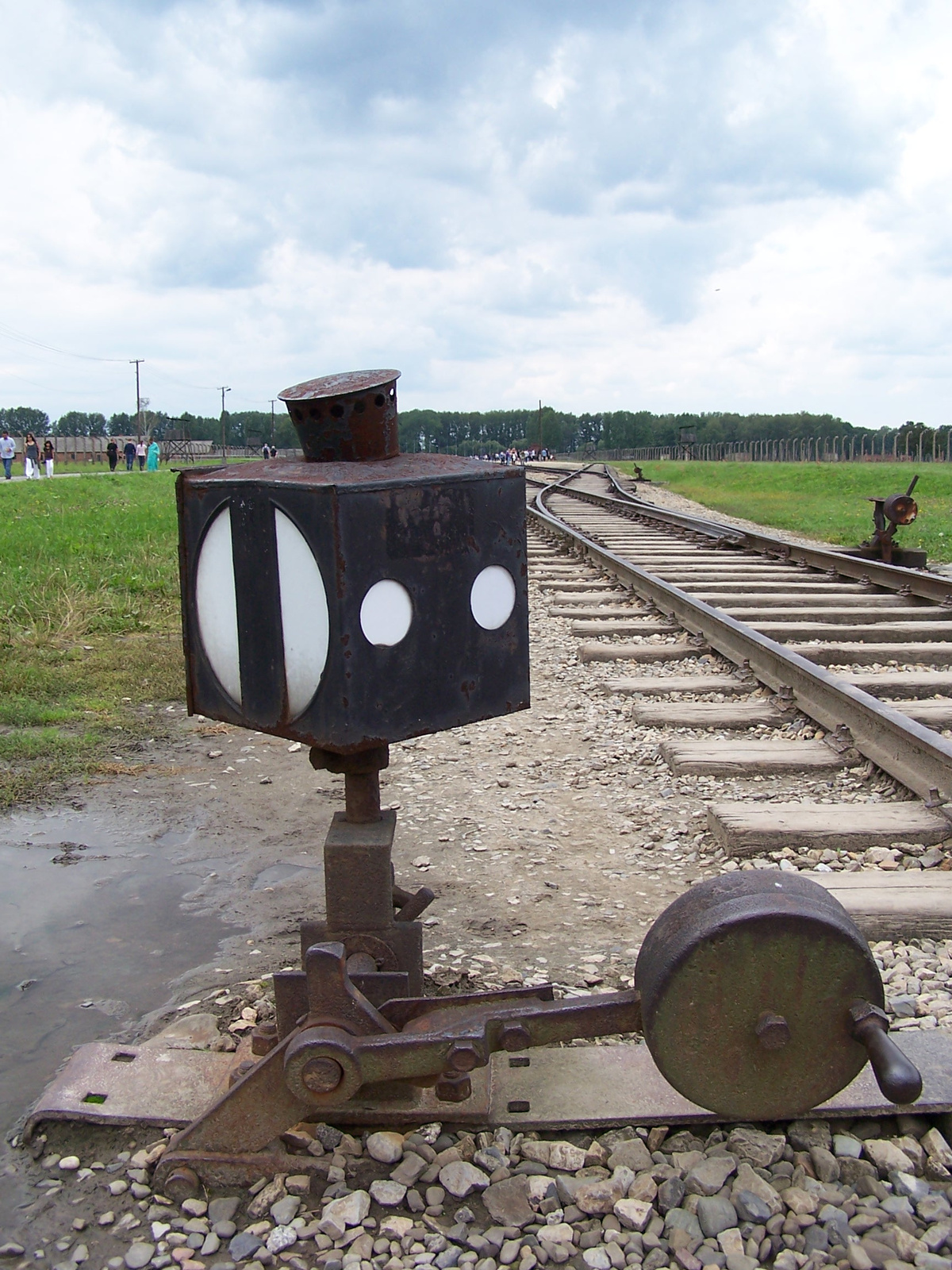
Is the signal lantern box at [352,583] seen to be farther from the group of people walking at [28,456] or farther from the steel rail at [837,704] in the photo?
the group of people walking at [28,456]

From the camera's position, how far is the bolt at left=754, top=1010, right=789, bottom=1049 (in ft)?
5.40

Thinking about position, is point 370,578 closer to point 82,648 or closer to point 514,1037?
point 514,1037

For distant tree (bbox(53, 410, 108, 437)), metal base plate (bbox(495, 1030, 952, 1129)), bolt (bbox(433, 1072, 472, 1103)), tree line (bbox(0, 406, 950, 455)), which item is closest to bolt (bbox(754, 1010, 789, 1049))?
metal base plate (bbox(495, 1030, 952, 1129))

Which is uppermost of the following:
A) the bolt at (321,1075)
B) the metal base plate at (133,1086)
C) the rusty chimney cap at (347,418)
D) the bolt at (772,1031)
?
the rusty chimney cap at (347,418)

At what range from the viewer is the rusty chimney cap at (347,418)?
73.4 inches

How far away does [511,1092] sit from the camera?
205 centimetres

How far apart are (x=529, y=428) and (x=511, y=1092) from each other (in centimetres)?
12629

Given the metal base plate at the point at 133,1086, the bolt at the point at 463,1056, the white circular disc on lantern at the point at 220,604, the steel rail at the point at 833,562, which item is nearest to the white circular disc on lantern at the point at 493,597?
the white circular disc on lantern at the point at 220,604

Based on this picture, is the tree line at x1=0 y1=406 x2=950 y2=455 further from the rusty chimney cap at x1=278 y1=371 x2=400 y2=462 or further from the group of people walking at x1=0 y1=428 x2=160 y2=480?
the rusty chimney cap at x1=278 y1=371 x2=400 y2=462

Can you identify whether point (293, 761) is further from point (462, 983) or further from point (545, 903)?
point (462, 983)

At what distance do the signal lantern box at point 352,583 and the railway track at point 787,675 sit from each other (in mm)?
1581

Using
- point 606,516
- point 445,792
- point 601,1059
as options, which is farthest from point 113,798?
point 606,516

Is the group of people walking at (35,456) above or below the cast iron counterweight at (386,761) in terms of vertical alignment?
above

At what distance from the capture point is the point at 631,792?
3.95m
